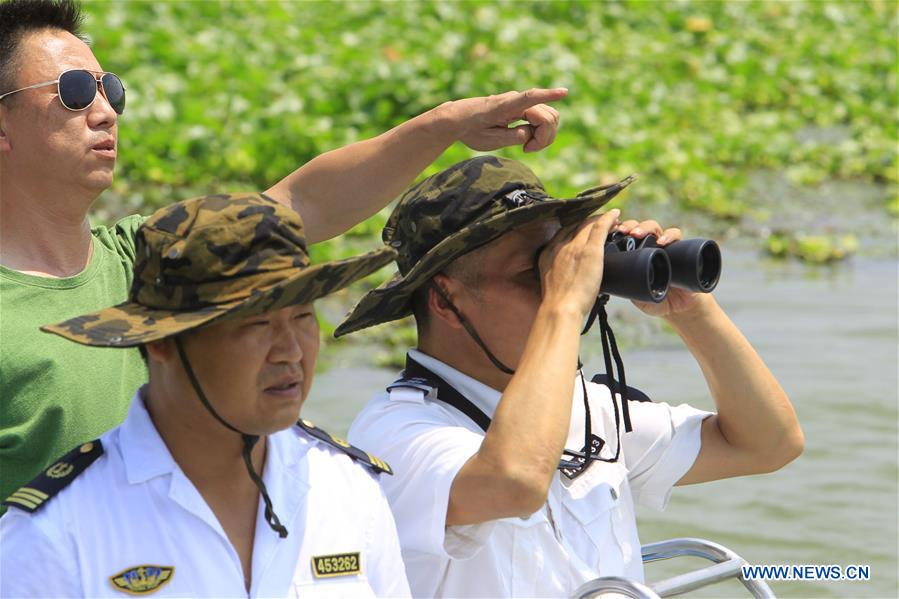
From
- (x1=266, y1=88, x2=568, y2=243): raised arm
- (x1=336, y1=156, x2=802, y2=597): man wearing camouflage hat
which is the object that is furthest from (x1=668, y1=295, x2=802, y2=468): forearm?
(x1=266, y1=88, x2=568, y2=243): raised arm

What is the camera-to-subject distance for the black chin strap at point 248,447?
1998mm

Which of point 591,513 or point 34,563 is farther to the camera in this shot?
point 591,513

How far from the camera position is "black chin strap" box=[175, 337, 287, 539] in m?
2.00

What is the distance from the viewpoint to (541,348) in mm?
2387

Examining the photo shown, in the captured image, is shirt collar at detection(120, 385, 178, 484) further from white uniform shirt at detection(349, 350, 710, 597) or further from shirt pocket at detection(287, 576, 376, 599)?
white uniform shirt at detection(349, 350, 710, 597)

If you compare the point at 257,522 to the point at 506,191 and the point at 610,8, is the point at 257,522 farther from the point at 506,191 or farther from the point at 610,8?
the point at 610,8

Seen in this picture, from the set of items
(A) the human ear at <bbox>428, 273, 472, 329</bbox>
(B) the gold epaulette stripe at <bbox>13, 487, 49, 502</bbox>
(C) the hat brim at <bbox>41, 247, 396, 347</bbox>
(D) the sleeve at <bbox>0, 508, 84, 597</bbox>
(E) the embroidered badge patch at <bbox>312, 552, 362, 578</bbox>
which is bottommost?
(E) the embroidered badge patch at <bbox>312, 552, 362, 578</bbox>

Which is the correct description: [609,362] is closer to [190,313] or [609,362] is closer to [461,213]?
[461,213]

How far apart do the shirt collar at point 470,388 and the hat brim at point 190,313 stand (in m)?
0.63

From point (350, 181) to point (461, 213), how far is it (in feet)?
1.84

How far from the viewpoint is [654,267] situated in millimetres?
2578

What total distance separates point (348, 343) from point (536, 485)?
4.53m

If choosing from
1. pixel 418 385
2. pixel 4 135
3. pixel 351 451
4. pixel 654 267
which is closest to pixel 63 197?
pixel 4 135
